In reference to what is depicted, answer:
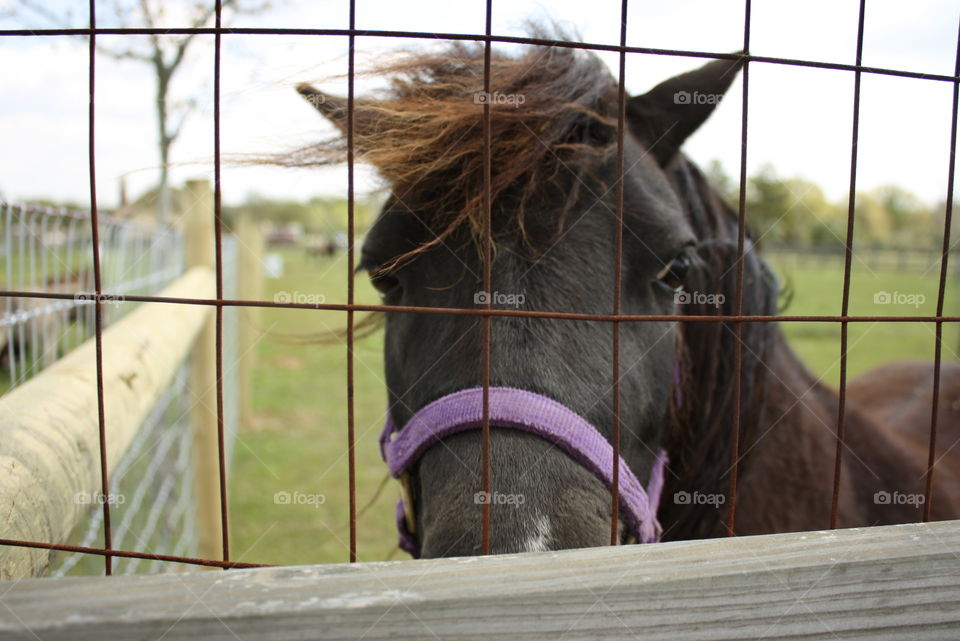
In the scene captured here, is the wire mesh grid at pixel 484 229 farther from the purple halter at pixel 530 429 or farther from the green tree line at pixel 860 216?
the green tree line at pixel 860 216

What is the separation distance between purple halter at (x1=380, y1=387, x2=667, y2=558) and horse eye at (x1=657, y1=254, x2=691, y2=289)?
53 cm

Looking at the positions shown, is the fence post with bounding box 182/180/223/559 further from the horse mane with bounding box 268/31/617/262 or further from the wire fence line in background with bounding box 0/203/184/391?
the horse mane with bounding box 268/31/617/262

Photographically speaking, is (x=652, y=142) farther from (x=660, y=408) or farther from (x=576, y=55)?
(x=660, y=408)

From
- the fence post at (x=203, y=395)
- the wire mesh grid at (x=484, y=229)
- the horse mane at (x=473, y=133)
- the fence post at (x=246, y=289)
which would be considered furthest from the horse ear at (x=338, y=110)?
the fence post at (x=246, y=289)

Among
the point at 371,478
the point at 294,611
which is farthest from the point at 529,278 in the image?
the point at 371,478

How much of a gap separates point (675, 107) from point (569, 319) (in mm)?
1048

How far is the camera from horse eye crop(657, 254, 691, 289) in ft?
5.33

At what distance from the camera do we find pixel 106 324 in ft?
10.0

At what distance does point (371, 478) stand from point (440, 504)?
4.84 m

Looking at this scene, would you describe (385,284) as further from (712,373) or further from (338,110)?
(712,373)

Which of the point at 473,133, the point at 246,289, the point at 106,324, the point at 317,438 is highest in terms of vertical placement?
the point at 473,133

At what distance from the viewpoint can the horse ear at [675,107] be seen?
1818mm

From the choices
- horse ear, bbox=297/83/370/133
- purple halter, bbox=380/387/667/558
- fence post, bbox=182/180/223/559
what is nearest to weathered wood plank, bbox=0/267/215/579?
purple halter, bbox=380/387/667/558

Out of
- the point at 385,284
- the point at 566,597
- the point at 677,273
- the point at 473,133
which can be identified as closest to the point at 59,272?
the point at 385,284
